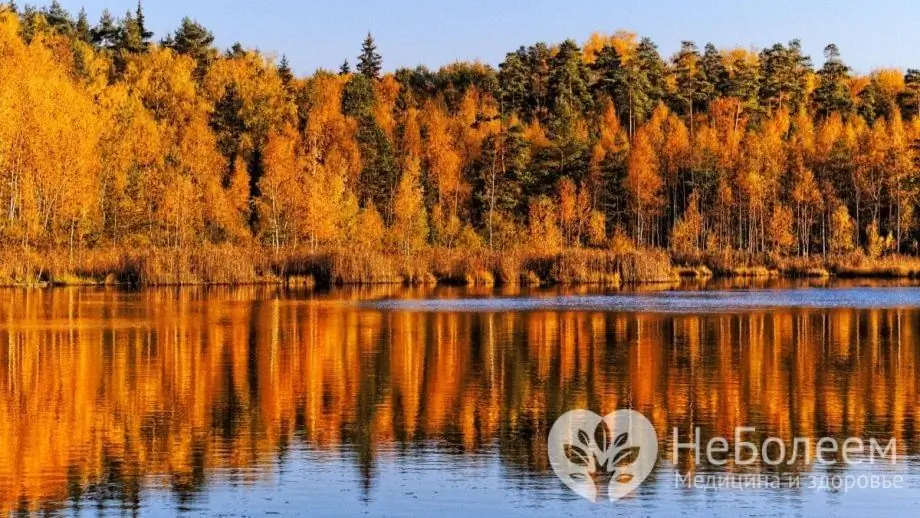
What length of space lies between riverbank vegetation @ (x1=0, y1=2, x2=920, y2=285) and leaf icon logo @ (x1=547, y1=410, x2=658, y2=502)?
35.8 m

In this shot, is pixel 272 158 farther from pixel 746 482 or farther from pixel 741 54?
pixel 741 54

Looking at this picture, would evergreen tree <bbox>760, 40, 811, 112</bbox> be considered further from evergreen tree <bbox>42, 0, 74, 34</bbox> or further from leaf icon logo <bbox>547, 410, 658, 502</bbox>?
leaf icon logo <bbox>547, 410, 658, 502</bbox>

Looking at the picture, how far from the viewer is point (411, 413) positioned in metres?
15.5

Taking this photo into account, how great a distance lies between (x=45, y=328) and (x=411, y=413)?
1497 centimetres

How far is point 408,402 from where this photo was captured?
1647 cm

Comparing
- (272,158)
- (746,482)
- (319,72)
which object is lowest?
(746,482)

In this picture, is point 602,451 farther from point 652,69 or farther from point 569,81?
point 652,69

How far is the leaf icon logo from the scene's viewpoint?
1150 cm

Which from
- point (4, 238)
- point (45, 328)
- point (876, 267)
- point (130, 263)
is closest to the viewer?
point (45, 328)

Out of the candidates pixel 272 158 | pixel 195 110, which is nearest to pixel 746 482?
pixel 272 158

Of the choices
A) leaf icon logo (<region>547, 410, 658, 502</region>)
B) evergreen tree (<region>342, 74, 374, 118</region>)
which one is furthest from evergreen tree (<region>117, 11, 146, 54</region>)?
leaf icon logo (<region>547, 410, 658, 502</region>)

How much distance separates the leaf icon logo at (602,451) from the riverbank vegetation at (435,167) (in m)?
35.8

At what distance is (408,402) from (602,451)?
4.23 metres

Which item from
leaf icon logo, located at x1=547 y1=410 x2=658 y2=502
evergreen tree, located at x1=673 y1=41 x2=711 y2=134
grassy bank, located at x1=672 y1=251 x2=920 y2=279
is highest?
evergreen tree, located at x1=673 y1=41 x2=711 y2=134
